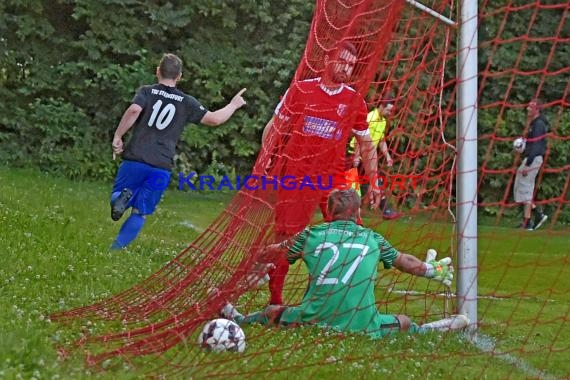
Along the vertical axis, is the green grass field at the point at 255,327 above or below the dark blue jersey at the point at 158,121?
below

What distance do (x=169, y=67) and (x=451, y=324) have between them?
11.4 ft

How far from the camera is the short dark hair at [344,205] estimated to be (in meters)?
5.73

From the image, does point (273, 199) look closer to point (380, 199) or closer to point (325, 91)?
point (325, 91)

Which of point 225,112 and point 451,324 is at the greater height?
point 225,112

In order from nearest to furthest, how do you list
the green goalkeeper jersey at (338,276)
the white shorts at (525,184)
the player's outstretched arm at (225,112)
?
the green goalkeeper jersey at (338,276), the player's outstretched arm at (225,112), the white shorts at (525,184)

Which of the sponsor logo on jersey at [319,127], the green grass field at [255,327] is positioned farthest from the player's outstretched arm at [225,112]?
the sponsor logo on jersey at [319,127]

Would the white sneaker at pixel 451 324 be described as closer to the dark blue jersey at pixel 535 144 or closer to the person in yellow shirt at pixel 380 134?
the person in yellow shirt at pixel 380 134

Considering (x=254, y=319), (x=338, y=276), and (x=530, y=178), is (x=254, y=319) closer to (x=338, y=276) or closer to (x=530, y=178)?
(x=338, y=276)

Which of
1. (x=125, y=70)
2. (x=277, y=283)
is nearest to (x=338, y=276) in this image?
(x=277, y=283)

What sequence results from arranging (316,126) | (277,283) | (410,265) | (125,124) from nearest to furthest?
(410,265) → (316,126) → (277,283) → (125,124)

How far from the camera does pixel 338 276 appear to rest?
5.60 meters

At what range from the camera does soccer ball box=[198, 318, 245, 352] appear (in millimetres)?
5086

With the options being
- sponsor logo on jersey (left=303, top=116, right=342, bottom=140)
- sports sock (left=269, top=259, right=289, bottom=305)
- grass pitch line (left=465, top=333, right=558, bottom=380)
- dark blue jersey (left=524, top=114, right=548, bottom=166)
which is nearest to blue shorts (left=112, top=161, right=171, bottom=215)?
sports sock (left=269, top=259, right=289, bottom=305)

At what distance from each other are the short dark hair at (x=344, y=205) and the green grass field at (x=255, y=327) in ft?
2.29
